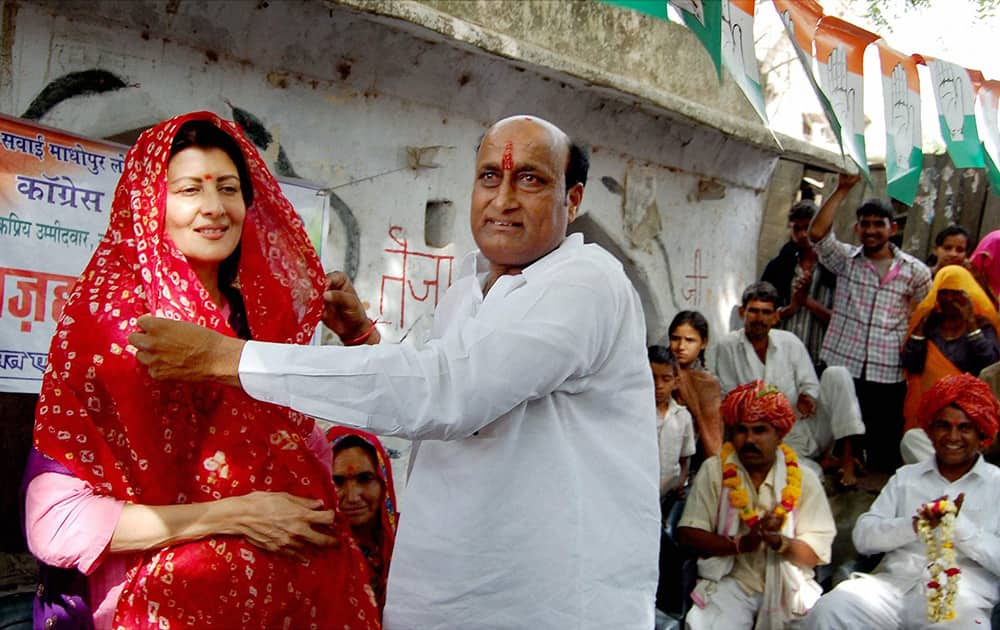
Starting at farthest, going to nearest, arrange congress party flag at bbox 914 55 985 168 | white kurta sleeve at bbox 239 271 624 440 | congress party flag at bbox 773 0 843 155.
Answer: congress party flag at bbox 914 55 985 168 < congress party flag at bbox 773 0 843 155 < white kurta sleeve at bbox 239 271 624 440

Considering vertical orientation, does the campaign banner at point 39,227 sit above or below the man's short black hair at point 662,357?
above

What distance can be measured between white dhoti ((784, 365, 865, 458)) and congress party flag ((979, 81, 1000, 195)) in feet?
5.72

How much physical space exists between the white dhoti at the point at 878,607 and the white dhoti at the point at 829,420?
1.84 metres

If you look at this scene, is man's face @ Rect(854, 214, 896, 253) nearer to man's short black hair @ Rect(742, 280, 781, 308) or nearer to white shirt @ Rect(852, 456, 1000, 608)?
man's short black hair @ Rect(742, 280, 781, 308)

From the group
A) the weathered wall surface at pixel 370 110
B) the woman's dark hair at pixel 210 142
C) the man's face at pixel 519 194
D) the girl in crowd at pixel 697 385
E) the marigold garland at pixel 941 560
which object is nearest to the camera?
the man's face at pixel 519 194

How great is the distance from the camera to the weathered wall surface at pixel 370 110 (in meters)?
4.22

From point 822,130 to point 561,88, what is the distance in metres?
8.27

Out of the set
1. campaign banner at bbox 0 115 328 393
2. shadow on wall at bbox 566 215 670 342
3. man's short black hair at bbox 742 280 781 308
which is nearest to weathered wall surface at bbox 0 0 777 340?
shadow on wall at bbox 566 215 670 342

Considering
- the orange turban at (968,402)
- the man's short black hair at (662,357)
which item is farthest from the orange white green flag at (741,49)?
the man's short black hair at (662,357)

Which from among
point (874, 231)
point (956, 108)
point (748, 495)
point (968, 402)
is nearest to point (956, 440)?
point (968, 402)

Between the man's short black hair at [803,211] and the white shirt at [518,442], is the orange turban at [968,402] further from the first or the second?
the white shirt at [518,442]

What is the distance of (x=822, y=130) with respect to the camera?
13.7 metres

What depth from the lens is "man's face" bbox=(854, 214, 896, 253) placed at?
706 cm

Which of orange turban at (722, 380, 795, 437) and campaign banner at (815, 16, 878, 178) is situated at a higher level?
campaign banner at (815, 16, 878, 178)
